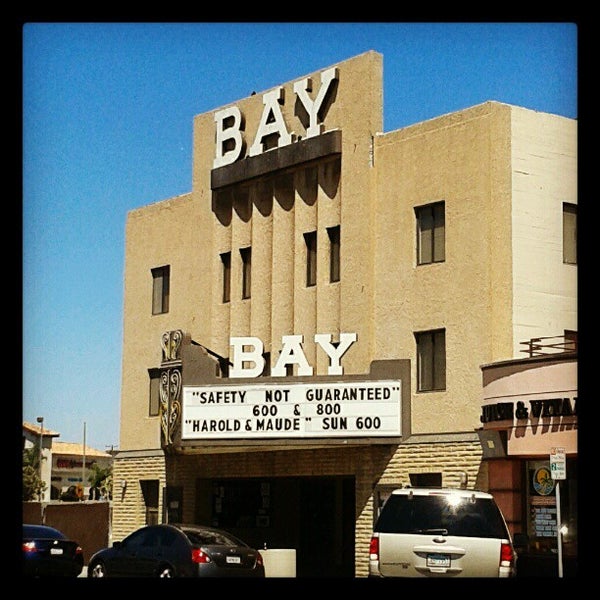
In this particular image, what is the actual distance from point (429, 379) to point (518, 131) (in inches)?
250

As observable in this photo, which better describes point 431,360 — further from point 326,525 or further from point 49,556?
point 49,556

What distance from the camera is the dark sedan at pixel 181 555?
25473 mm

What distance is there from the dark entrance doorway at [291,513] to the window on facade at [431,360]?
591 centimetres

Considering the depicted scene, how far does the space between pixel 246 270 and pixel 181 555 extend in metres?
13.5

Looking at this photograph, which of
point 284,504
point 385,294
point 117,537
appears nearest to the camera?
point 385,294

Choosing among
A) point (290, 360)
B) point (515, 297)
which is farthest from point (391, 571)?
point (290, 360)

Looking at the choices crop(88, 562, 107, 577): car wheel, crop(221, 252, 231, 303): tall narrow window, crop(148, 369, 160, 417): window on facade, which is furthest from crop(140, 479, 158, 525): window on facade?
crop(88, 562, 107, 577): car wheel

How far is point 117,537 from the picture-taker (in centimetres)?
4144

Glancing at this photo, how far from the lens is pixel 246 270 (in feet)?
124

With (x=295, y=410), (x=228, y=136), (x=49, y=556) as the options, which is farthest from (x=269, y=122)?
(x=49, y=556)

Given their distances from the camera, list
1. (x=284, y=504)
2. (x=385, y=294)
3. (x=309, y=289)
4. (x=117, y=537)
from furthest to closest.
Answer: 1. (x=117, y=537)
2. (x=284, y=504)
3. (x=309, y=289)
4. (x=385, y=294)

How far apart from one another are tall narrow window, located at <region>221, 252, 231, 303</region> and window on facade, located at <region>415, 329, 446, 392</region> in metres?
7.86

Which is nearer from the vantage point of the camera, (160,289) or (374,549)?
(374,549)
